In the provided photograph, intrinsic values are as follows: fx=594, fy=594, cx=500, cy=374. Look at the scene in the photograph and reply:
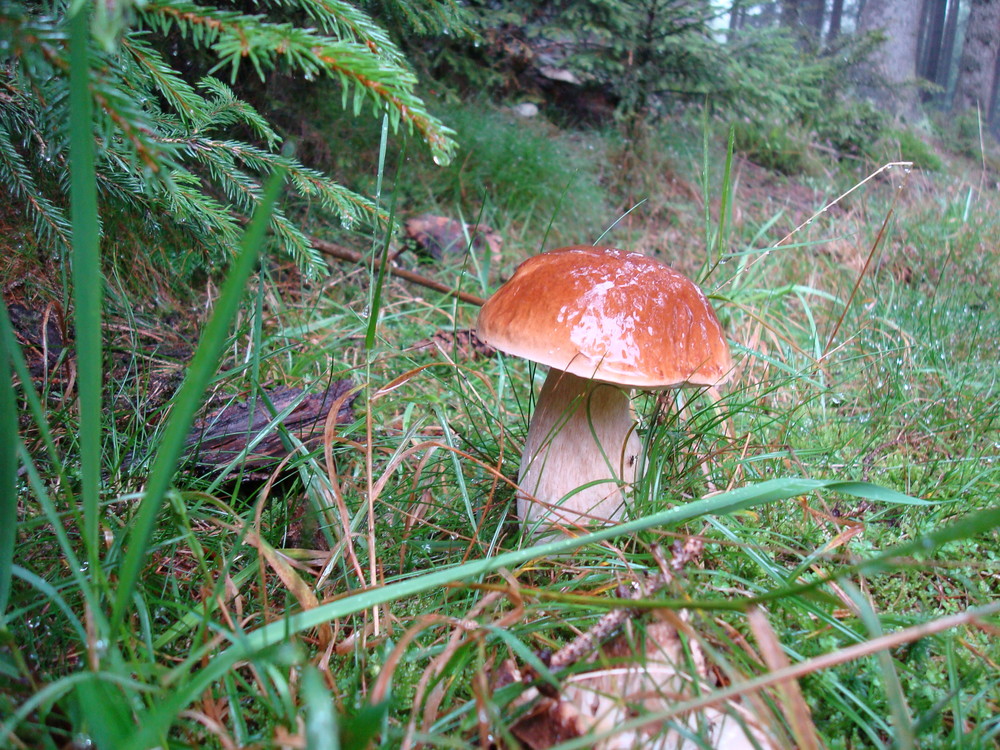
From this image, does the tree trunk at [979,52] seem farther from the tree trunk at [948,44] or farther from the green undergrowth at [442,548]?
the green undergrowth at [442,548]

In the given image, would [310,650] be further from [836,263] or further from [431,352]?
[836,263]

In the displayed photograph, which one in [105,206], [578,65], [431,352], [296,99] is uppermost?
[578,65]

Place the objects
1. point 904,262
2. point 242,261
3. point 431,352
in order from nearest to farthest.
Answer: point 242,261 < point 431,352 < point 904,262

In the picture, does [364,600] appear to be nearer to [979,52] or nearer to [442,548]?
[442,548]

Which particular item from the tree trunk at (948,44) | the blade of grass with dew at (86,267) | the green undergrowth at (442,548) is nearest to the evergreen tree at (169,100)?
the blade of grass with dew at (86,267)

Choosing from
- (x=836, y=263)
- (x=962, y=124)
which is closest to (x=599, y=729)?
(x=836, y=263)

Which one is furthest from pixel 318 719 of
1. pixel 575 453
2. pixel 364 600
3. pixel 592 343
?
pixel 575 453

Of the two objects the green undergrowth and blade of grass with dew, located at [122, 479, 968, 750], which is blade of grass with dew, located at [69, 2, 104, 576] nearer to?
the green undergrowth
